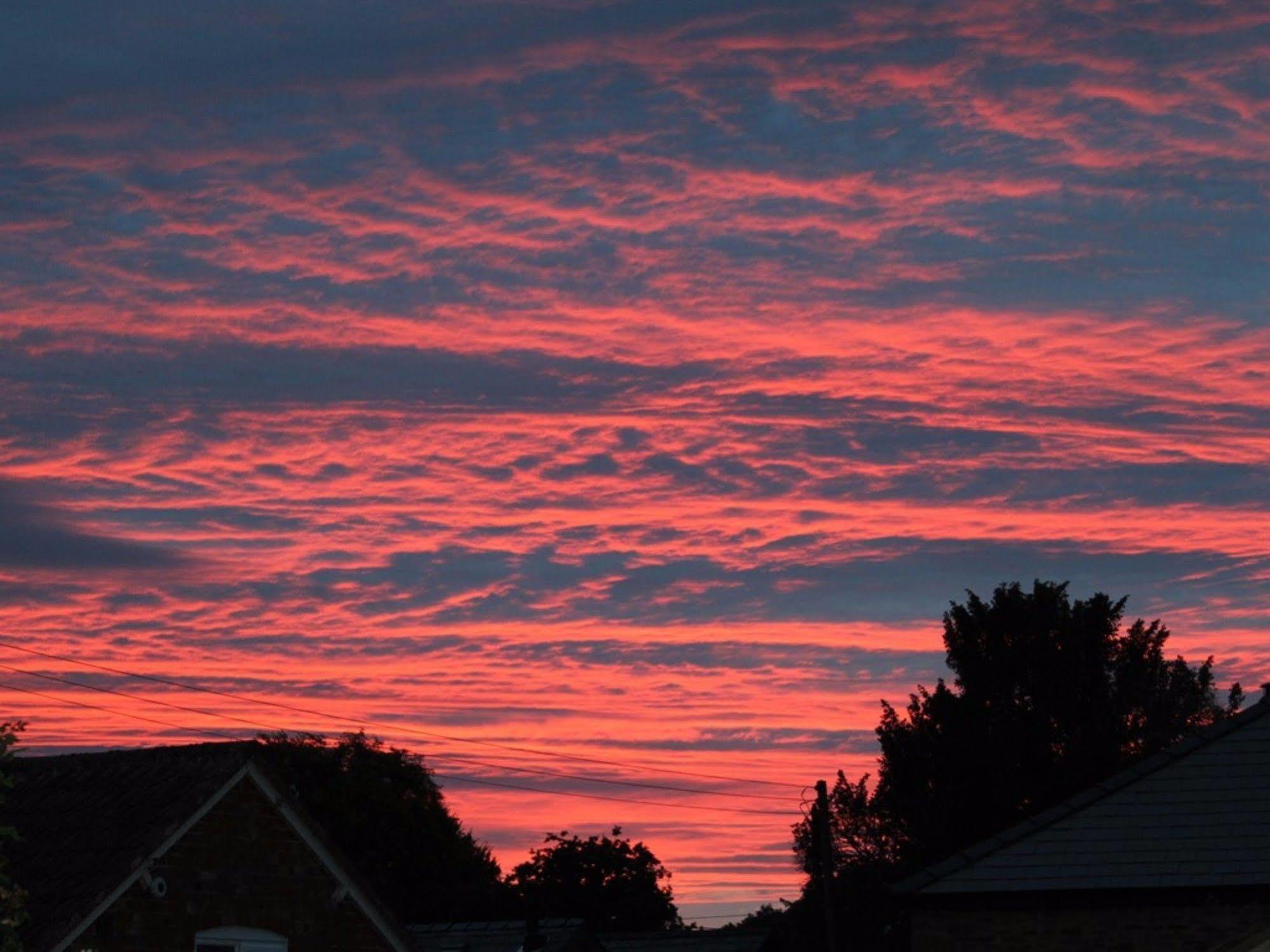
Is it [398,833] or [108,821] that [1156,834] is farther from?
[398,833]

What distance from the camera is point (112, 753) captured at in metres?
33.8

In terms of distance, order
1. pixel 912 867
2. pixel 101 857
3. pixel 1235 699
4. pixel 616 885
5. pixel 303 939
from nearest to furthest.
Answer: pixel 101 857, pixel 303 939, pixel 912 867, pixel 1235 699, pixel 616 885

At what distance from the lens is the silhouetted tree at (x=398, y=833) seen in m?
85.0

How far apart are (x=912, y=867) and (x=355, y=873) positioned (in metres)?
29.1

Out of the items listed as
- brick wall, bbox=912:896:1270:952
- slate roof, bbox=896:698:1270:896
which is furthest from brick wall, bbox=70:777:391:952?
slate roof, bbox=896:698:1270:896

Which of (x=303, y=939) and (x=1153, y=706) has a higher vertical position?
(x=1153, y=706)

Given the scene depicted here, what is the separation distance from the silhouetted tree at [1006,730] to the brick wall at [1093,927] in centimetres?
2412

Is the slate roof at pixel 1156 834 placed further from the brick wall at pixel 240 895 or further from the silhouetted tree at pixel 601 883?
the silhouetted tree at pixel 601 883

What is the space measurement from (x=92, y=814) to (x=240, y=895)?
3.03 metres

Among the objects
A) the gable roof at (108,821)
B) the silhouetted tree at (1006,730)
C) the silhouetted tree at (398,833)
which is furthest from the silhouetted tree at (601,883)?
the gable roof at (108,821)

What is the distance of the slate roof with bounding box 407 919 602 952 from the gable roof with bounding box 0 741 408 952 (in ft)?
62.3

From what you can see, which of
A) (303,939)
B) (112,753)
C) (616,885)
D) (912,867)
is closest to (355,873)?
(303,939)

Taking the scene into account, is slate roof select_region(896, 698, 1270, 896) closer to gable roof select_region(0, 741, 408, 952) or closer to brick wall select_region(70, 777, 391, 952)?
brick wall select_region(70, 777, 391, 952)

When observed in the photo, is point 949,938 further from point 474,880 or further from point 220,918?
point 474,880
